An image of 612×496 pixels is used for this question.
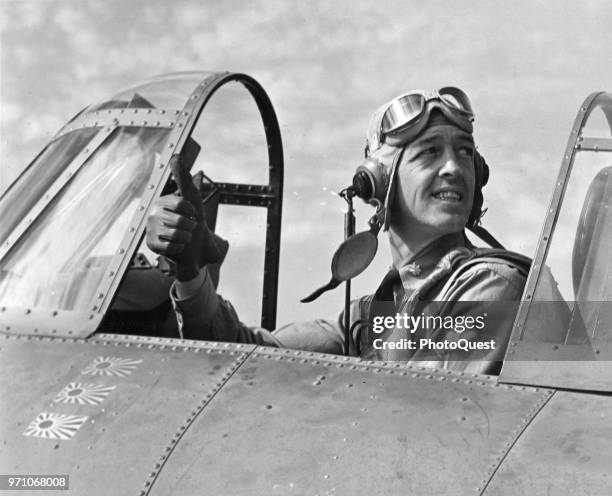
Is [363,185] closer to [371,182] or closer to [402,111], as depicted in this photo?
[371,182]

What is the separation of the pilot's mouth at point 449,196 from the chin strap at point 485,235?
0.37 metres

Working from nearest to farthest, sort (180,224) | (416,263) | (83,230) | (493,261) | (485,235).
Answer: (180,224), (493,261), (83,230), (416,263), (485,235)

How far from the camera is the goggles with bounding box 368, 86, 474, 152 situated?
5.28 metres

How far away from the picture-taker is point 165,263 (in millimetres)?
4617

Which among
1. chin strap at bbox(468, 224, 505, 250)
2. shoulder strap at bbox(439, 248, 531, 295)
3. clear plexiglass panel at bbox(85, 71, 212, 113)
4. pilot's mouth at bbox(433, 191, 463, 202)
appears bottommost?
chin strap at bbox(468, 224, 505, 250)

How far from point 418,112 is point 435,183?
0.39 meters

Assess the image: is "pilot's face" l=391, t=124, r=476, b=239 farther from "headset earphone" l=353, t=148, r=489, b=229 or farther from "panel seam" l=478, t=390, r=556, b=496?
"panel seam" l=478, t=390, r=556, b=496

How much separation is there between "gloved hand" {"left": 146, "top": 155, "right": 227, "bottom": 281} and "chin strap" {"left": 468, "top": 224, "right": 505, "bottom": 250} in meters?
1.66

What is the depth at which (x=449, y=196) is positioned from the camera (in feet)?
16.9

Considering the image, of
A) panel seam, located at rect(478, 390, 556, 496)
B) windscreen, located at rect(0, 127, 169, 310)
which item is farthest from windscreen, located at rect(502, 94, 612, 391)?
windscreen, located at rect(0, 127, 169, 310)

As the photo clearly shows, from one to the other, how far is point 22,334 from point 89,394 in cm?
62

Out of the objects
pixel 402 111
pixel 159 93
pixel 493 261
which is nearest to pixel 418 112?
pixel 402 111

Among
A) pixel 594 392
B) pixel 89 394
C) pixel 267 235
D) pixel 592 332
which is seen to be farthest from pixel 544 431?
pixel 267 235

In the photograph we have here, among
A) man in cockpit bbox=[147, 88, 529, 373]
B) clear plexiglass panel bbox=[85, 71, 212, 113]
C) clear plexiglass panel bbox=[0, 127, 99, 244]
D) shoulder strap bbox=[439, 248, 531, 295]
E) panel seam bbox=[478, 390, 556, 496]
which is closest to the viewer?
panel seam bbox=[478, 390, 556, 496]
